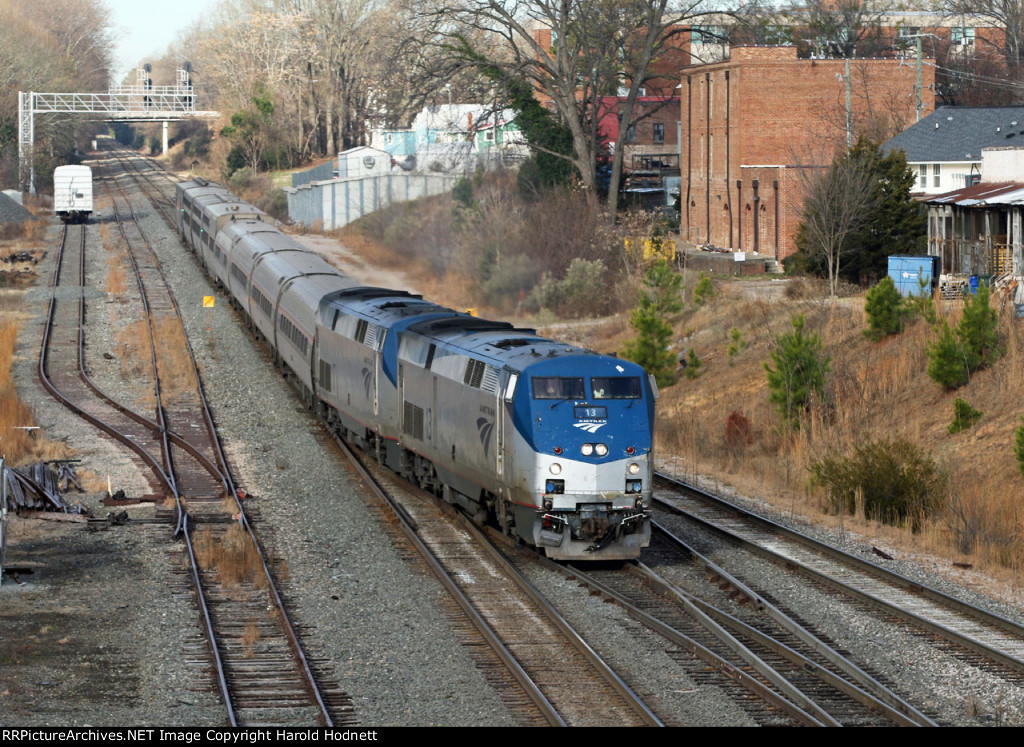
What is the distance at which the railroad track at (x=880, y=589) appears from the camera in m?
13.9

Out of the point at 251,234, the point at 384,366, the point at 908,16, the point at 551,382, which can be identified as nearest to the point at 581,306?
the point at 251,234

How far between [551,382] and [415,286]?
36243 millimetres

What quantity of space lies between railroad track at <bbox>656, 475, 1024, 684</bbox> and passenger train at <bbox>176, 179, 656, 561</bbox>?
2.63 metres

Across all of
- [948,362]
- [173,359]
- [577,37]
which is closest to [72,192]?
[577,37]

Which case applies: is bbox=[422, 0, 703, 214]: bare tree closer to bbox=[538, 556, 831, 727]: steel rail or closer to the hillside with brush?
the hillside with brush

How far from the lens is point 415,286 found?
5247 centimetres

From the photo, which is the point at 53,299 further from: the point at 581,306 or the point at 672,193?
the point at 672,193

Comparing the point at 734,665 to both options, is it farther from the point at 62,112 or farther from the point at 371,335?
the point at 62,112

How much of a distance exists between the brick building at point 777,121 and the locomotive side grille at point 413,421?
109 feet

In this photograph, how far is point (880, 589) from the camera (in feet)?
53.8

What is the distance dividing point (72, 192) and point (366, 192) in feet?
52.9

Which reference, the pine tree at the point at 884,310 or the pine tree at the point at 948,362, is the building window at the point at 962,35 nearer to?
the pine tree at the point at 884,310

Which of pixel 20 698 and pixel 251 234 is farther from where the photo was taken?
pixel 251 234

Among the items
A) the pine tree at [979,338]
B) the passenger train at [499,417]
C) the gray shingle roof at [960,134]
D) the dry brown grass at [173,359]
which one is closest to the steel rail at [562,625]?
the passenger train at [499,417]
